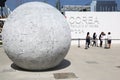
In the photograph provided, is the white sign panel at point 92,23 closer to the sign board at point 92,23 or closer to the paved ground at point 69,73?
the sign board at point 92,23

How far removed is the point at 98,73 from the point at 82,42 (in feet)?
57.2

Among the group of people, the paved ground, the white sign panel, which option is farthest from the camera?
the white sign panel

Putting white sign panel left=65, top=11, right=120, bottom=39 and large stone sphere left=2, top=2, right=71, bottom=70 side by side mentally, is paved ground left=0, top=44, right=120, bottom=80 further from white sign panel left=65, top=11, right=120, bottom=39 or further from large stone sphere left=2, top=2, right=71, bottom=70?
white sign panel left=65, top=11, right=120, bottom=39

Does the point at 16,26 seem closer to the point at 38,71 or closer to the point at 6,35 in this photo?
the point at 6,35

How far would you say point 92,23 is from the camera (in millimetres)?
29344

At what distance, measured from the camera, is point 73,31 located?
28.8m

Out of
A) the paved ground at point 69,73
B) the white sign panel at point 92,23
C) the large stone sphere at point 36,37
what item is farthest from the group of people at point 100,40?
the large stone sphere at point 36,37

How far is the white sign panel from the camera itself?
28906 millimetres

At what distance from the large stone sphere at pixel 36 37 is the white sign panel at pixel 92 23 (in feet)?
55.5

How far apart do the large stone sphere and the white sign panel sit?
16914 mm

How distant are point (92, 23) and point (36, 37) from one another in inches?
743

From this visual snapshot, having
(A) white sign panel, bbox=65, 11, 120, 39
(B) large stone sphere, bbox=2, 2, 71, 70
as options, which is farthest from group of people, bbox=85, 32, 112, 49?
(B) large stone sphere, bbox=2, 2, 71, 70

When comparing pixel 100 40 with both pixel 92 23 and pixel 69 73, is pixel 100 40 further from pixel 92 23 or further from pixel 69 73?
pixel 69 73

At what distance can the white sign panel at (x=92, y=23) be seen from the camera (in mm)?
28906
